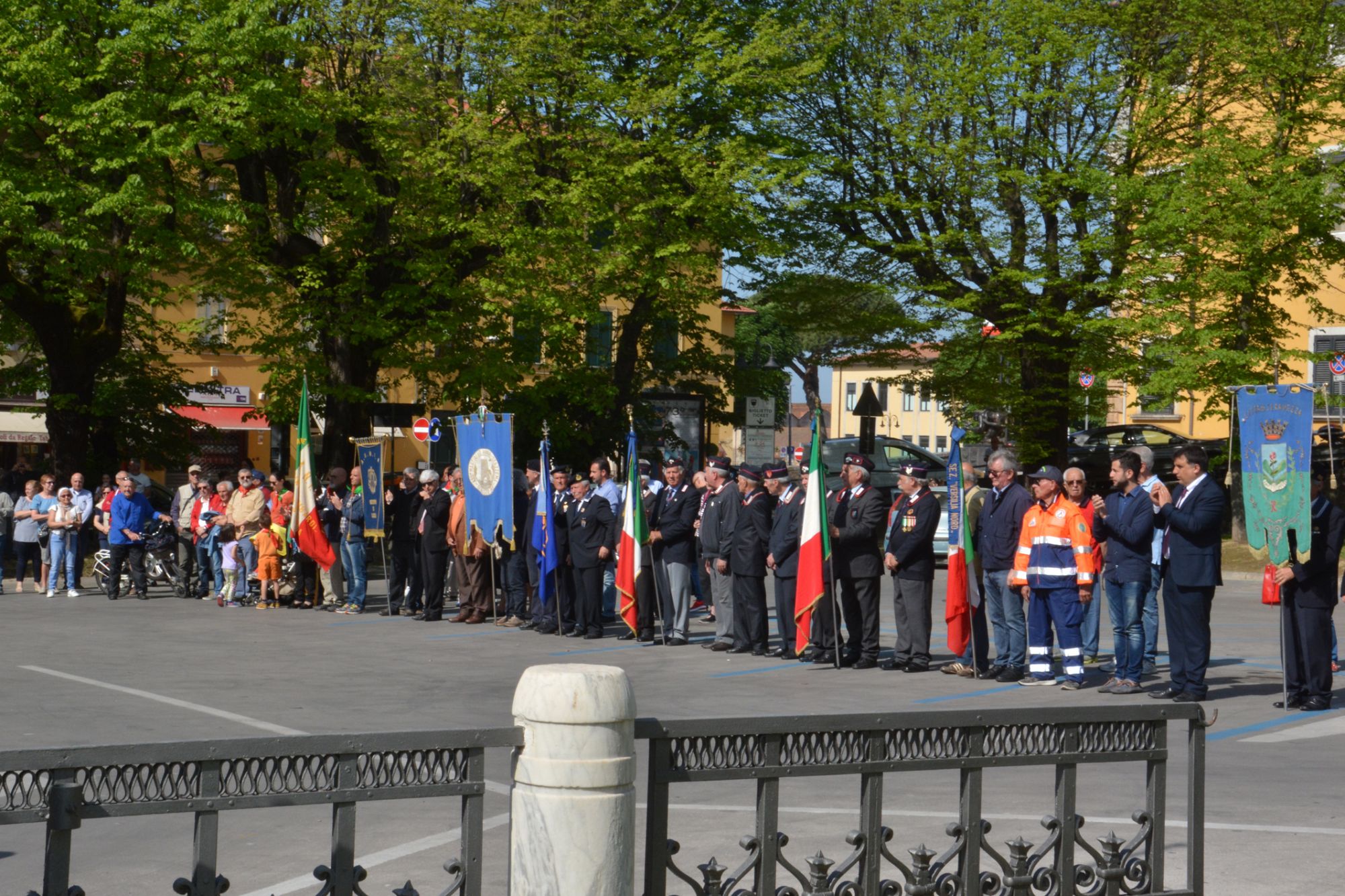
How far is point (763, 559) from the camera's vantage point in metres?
16.4

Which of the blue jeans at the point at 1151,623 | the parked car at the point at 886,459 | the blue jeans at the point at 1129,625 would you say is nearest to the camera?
the blue jeans at the point at 1129,625

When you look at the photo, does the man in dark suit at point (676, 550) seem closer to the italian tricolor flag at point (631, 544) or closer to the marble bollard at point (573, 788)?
the italian tricolor flag at point (631, 544)

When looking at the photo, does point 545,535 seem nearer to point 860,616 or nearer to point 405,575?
point 405,575

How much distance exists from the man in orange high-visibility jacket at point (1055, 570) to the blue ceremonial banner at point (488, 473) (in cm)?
698

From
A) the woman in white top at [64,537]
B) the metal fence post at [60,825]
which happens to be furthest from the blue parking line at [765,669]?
the woman in white top at [64,537]

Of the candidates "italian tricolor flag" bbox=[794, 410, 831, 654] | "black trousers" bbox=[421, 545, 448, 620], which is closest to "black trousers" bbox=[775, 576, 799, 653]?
"italian tricolor flag" bbox=[794, 410, 831, 654]

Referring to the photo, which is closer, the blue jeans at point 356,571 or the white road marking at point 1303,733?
the white road marking at point 1303,733

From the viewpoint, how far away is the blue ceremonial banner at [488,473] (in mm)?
18812

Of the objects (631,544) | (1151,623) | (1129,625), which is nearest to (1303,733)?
(1129,625)

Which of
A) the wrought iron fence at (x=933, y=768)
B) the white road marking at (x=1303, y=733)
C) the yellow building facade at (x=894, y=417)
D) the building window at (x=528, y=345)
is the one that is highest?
the yellow building facade at (x=894, y=417)

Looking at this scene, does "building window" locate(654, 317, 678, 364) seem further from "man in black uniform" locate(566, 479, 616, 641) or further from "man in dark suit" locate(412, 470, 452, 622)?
"man in black uniform" locate(566, 479, 616, 641)

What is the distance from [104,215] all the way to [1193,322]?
60.2ft

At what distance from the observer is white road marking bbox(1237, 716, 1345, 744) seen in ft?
35.5

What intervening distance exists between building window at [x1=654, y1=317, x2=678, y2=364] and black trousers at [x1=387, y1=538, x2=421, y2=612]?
509 inches
